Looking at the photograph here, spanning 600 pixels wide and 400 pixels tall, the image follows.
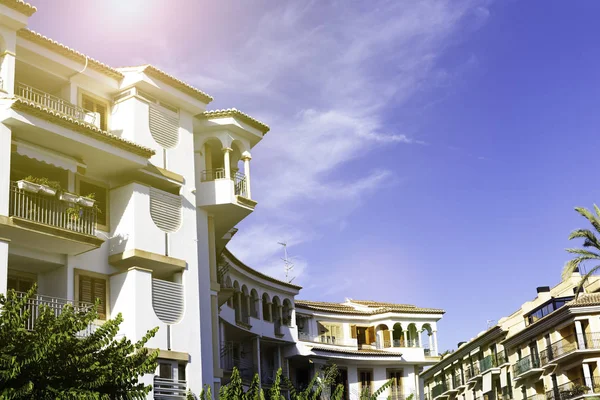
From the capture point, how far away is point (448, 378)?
74062mm

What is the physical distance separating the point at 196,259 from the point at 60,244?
5.80 meters

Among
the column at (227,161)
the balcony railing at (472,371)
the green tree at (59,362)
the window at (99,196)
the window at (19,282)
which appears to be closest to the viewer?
the green tree at (59,362)

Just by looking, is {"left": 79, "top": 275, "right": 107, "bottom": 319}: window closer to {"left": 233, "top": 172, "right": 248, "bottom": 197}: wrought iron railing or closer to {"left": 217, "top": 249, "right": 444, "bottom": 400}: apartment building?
{"left": 233, "top": 172, "right": 248, "bottom": 197}: wrought iron railing

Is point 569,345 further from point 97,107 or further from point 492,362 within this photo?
point 97,107

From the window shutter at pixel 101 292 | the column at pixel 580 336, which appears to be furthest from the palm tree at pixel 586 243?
the window shutter at pixel 101 292

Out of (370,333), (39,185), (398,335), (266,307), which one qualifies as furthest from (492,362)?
(39,185)

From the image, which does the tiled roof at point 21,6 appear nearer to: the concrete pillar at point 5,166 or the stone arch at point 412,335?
the concrete pillar at point 5,166

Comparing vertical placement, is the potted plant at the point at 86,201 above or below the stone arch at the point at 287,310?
below

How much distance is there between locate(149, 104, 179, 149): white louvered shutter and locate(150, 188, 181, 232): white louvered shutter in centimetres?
209

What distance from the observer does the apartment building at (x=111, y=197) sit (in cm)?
2531

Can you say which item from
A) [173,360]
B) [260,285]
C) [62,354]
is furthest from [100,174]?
[260,285]

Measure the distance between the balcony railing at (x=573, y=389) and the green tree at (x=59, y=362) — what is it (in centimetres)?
3937

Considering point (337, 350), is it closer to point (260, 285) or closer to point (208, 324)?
point (260, 285)

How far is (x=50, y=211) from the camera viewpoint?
1000 inches
